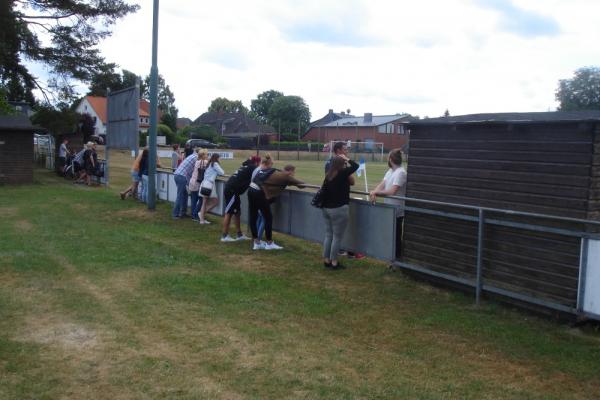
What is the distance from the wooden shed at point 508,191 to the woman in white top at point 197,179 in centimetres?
622

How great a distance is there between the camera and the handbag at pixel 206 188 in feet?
42.3

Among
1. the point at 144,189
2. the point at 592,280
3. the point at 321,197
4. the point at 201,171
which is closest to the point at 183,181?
the point at 201,171

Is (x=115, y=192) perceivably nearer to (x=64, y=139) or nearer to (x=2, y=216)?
(x=2, y=216)

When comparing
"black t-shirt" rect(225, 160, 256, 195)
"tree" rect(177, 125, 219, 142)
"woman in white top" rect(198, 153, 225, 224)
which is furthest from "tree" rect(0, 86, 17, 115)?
"tree" rect(177, 125, 219, 142)

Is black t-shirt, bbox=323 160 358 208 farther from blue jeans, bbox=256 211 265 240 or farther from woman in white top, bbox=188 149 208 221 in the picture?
woman in white top, bbox=188 149 208 221

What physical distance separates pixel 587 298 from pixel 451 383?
2.00 meters

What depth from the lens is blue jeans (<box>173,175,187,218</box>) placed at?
1391 centimetres

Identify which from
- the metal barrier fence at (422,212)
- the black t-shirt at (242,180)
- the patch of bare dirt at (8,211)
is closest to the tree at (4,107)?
the patch of bare dirt at (8,211)

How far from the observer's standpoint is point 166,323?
6.18 meters

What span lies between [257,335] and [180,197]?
28.0ft

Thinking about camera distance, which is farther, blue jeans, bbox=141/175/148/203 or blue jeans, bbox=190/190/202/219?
blue jeans, bbox=141/175/148/203

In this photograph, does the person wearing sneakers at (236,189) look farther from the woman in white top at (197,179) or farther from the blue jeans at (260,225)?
the woman in white top at (197,179)

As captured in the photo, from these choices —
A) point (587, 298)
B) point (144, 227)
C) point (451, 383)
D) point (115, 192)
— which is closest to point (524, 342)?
point (587, 298)

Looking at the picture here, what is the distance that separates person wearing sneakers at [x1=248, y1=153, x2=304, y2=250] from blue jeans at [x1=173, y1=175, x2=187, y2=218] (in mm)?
4003
